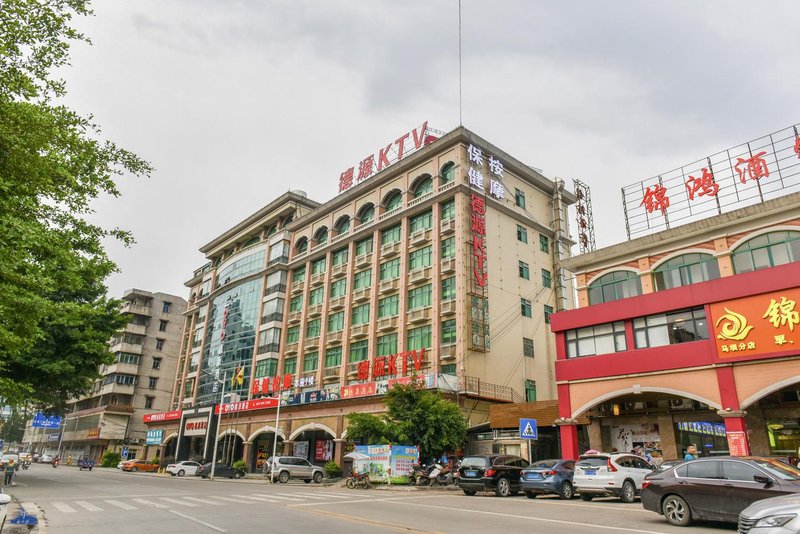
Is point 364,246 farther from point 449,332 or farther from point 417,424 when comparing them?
point 417,424

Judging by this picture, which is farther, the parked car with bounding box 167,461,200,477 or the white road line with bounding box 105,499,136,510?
the parked car with bounding box 167,461,200,477

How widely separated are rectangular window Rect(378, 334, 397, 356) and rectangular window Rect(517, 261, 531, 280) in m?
10.8

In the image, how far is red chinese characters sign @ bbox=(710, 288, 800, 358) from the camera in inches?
751

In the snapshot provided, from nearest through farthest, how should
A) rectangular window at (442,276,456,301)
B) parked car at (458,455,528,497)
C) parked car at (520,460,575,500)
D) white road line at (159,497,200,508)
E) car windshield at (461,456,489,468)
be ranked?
A: white road line at (159,497,200,508) → parked car at (520,460,575,500) → parked car at (458,455,528,497) → car windshield at (461,456,489,468) → rectangular window at (442,276,456,301)

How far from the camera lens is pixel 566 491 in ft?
58.8

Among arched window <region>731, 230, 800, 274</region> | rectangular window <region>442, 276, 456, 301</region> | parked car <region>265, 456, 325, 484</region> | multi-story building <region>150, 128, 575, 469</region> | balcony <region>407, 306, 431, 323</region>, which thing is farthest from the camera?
balcony <region>407, 306, 431, 323</region>

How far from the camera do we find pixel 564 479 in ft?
59.1

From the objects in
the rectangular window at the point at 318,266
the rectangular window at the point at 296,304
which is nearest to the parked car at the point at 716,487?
the rectangular window at the point at 318,266

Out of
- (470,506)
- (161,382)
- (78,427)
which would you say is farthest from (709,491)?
(78,427)

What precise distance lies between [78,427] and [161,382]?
14630 mm

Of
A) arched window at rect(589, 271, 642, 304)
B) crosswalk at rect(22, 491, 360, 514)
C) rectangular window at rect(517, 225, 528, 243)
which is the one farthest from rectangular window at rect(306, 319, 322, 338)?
crosswalk at rect(22, 491, 360, 514)

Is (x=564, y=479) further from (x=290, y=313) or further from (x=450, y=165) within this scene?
(x=290, y=313)

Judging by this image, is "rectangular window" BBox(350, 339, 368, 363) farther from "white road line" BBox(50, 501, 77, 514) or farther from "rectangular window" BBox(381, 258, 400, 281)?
"white road line" BBox(50, 501, 77, 514)

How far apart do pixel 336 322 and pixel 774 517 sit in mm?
39753
